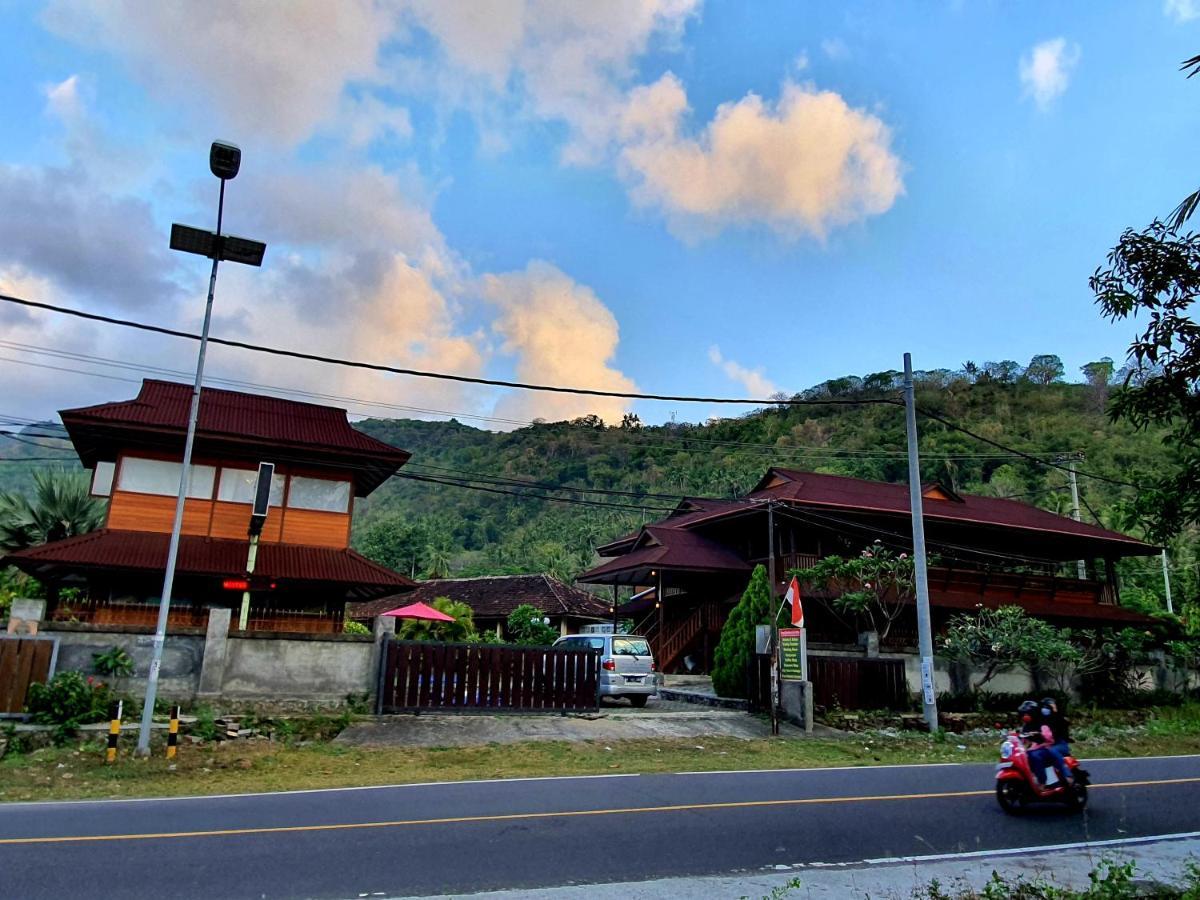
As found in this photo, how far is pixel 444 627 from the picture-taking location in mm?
27906

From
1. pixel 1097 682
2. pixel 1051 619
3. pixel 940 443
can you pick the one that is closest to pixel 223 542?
pixel 1097 682

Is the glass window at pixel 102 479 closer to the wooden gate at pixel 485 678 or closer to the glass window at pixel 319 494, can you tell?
the glass window at pixel 319 494

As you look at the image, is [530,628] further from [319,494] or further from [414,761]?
[414,761]

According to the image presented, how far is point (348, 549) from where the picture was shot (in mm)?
20641

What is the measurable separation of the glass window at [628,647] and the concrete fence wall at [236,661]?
5788 millimetres

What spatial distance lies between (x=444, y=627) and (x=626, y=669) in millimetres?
10302

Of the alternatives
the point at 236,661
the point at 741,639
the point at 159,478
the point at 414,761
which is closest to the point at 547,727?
the point at 414,761

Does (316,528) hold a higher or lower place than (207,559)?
higher

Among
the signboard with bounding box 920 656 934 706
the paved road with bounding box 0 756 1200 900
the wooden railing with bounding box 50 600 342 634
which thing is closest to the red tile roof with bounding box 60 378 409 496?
the wooden railing with bounding box 50 600 342 634

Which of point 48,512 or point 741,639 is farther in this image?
point 48,512

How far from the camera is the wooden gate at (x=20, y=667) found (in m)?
13.5

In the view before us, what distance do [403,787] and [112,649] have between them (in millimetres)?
7734

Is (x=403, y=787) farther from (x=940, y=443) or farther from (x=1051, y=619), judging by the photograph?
(x=940, y=443)

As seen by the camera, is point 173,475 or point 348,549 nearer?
point 173,475
